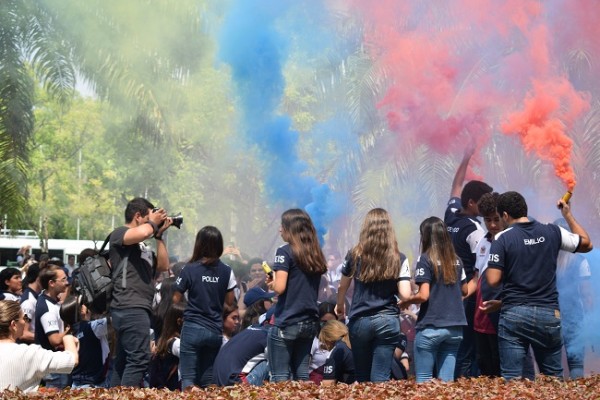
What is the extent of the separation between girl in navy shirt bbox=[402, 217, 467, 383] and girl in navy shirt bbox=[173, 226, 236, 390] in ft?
5.29

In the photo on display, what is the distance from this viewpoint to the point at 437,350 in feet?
23.4

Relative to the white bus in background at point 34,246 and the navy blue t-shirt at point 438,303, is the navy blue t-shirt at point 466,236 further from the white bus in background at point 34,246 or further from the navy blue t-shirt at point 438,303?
the white bus in background at point 34,246

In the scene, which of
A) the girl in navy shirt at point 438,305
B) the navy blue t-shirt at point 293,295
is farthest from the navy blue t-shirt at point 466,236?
the navy blue t-shirt at point 293,295

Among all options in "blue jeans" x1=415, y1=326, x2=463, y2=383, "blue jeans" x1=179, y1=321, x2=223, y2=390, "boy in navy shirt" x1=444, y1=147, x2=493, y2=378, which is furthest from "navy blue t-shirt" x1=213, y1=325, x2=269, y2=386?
"boy in navy shirt" x1=444, y1=147, x2=493, y2=378

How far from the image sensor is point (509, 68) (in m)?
14.5

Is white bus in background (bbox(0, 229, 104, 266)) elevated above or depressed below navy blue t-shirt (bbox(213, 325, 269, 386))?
above

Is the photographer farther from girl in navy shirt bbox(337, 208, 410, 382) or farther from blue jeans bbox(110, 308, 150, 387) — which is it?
girl in navy shirt bbox(337, 208, 410, 382)

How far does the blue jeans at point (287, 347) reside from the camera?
22.8 feet

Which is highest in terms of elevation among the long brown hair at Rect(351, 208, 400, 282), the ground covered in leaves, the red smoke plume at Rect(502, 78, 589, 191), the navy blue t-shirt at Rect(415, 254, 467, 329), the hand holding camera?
the red smoke plume at Rect(502, 78, 589, 191)

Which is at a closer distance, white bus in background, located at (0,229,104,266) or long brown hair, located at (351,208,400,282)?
long brown hair, located at (351,208,400,282)

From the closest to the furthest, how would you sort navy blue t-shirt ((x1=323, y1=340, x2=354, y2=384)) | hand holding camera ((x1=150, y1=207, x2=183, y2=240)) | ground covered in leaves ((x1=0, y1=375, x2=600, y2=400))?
ground covered in leaves ((x1=0, y1=375, x2=600, y2=400)) → hand holding camera ((x1=150, y1=207, x2=183, y2=240)) → navy blue t-shirt ((x1=323, y1=340, x2=354, y2=384))

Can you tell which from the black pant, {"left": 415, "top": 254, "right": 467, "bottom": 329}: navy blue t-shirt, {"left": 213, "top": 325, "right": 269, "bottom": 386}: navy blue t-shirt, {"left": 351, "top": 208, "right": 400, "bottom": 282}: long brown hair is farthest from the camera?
the black pant

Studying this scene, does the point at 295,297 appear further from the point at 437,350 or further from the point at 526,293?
the point at 526,293

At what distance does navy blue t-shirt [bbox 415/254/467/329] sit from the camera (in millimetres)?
7027
